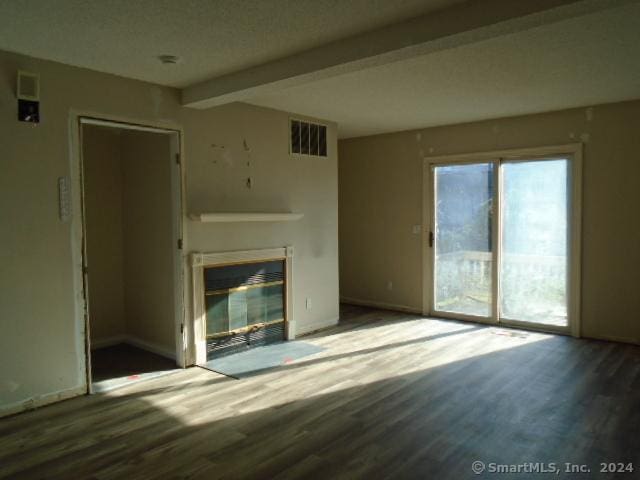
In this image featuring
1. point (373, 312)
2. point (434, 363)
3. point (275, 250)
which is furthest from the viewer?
point (373, 312)

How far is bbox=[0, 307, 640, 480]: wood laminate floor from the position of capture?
2641 mm

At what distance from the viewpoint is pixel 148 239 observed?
471cm

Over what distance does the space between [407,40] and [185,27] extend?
4.19 ft

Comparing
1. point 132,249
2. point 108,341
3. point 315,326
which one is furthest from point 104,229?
point 315,326

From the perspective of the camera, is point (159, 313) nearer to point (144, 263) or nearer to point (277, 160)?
point (144, 263)

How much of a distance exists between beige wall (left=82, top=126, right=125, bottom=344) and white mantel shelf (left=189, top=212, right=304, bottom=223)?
135 cm

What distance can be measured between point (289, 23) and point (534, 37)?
154cm

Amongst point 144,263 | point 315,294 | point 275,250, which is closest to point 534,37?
point 275,250

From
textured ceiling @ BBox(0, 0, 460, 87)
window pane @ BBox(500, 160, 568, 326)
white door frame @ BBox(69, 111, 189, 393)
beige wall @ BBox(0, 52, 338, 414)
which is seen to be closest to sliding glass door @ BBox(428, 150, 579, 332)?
window pane @ BBox(500, 160, 568, 326)

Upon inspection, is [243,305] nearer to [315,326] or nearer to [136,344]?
[315,326]

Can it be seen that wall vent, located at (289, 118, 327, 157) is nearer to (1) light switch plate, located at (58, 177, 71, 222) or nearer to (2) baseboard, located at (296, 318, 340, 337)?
(2) baseboard, located at (296, 318, 340, 337)

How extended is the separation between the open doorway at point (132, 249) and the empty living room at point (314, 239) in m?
0.03

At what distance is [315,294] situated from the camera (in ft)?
18.2

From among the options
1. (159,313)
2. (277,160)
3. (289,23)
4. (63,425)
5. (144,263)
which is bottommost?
(63,425)
